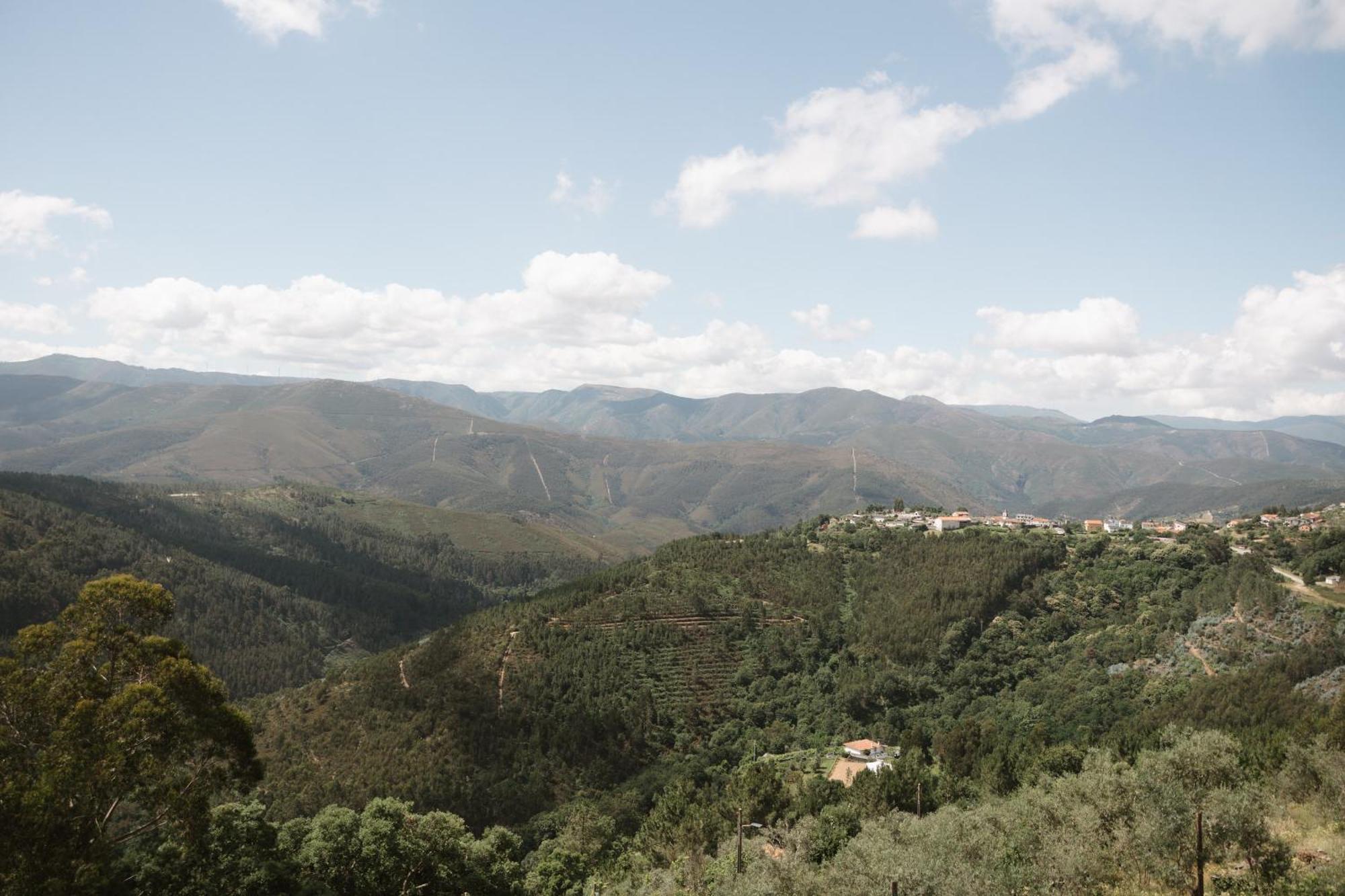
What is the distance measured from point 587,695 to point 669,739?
37.2 ft

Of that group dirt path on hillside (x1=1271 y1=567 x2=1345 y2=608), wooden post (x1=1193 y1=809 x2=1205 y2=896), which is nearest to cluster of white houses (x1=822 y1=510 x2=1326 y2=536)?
dirt path on hillside (x1=1271 y1=567 x2=1345 y2=608)

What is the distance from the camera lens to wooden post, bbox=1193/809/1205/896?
80.2ft

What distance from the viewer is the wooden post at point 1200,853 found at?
24.4 meters

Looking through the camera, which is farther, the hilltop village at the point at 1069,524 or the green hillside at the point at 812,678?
the hilltop village at the point at 1069,524

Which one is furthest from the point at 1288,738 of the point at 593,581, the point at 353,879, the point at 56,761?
the point at 593,581

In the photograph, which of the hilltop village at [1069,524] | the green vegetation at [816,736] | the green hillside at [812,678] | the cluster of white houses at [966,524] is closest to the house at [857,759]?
the green vegetation at [816,736]

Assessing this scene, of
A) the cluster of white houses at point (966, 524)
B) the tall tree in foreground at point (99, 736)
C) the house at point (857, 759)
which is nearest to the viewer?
the tall tree in foreground at point (99, 736)

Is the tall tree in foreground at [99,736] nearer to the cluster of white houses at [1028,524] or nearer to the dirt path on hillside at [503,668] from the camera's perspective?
the dirt path on hillside at [503,668]

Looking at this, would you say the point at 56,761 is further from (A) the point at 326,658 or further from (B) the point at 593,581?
(A) the point at 326,658

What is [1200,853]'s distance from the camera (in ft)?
82.7

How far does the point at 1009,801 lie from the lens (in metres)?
40.7

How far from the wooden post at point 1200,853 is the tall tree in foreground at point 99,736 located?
31.8 meters

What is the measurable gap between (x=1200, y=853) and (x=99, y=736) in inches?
1382

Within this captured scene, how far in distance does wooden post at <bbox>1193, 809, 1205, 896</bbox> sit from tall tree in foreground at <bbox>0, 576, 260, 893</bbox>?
31.8 m
